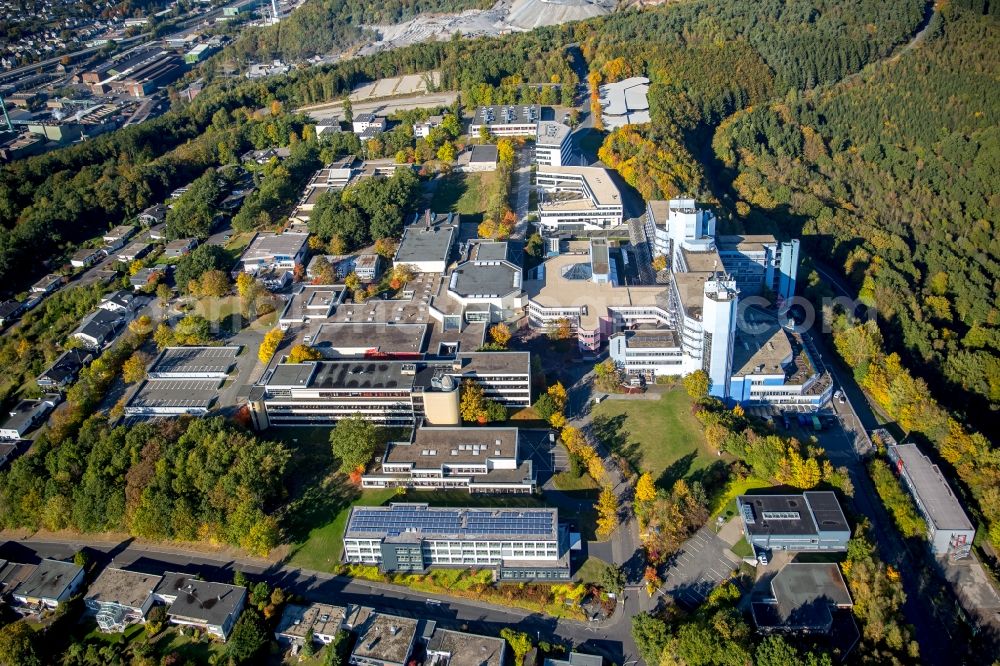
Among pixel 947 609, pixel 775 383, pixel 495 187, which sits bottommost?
pixel 947 609

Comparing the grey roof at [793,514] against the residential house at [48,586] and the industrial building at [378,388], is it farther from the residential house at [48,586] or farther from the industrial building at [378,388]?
the residential house at [48,586]

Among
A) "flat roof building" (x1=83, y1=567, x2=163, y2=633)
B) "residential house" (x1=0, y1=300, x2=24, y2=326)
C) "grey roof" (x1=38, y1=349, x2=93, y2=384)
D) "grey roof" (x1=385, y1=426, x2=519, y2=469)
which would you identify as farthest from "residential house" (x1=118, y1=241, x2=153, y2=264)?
"grey roof" (x1=385, y1=426, x2=519, y2=469)

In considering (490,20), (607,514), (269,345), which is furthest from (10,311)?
(490,20)

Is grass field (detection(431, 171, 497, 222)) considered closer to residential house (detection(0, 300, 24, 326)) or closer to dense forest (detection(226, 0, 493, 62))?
residential house (detection(0, 300, 24, 326))

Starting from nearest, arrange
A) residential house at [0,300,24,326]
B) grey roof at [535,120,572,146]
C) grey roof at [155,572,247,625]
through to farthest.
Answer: grey roof at [155,572,247,625]
residential house at [0,300,24,326]
grey roof at [535,120,572,146]

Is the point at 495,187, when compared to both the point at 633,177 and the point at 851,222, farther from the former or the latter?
the point at 851,222

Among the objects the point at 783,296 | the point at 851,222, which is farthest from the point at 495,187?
the point at 851,222
